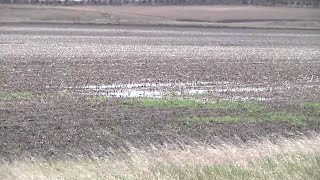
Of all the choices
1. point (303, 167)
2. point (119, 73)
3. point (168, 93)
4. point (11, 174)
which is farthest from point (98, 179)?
point (119, 73)

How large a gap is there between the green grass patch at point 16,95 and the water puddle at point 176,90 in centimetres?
140

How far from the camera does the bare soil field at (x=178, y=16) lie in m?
58.5

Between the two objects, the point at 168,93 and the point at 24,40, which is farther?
the point at 24,40

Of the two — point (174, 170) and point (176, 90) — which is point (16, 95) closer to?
point (176, 90)

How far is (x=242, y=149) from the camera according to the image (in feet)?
30.9

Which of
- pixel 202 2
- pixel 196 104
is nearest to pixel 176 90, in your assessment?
pixel 196 104

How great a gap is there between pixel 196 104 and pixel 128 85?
149 inches

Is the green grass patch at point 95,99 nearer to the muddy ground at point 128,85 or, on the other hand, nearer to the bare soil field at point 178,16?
the muddy ground at point 128,85

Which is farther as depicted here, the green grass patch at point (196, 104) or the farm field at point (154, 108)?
the green grass patch at point (196, 104)

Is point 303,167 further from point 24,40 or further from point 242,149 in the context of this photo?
point 24,40

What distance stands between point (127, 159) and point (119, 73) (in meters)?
11.8

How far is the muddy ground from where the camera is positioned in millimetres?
10734

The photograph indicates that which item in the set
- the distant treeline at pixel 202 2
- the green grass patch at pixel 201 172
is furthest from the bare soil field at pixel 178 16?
the green grass patch at pixel 201 172

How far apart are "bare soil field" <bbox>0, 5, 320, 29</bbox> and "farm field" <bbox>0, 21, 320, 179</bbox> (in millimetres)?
31256
